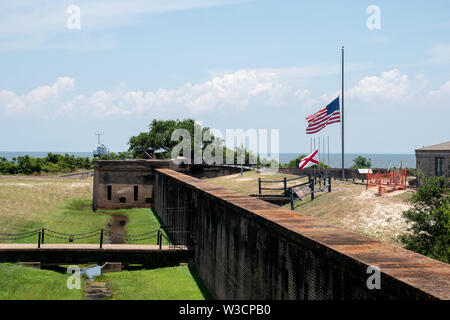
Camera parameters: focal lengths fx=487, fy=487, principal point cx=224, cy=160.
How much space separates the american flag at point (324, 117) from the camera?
85.2ft

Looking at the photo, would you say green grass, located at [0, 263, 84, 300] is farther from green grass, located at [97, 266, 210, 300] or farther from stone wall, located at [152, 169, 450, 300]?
stone wall, located at [152, 169, 450, 300]

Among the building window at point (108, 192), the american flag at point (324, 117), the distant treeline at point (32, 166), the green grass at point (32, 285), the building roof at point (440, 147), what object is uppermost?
the american flag at point (324, 117)

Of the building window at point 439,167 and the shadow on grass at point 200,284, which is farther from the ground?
the building window at point 439,167

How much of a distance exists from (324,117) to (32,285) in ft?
54.7

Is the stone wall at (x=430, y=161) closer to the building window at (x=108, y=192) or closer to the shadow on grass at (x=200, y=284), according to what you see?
the shadow on grass at (x=200, y=284)

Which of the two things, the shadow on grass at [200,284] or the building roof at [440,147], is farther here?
the building roof at [440,147]

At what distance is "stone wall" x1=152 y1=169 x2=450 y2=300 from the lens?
21.0 feet

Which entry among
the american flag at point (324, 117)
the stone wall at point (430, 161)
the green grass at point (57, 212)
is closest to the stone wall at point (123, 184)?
the green grass at point (57, 212)

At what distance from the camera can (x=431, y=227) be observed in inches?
509

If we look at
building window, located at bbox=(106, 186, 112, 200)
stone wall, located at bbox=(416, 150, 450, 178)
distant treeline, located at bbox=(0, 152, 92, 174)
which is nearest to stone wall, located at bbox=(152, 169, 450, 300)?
stone wall, located at bbox=(416, 150, 450, 178)

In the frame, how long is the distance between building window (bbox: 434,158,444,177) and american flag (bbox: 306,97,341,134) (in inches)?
226

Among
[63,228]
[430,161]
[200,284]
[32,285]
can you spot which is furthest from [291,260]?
[63,228]
